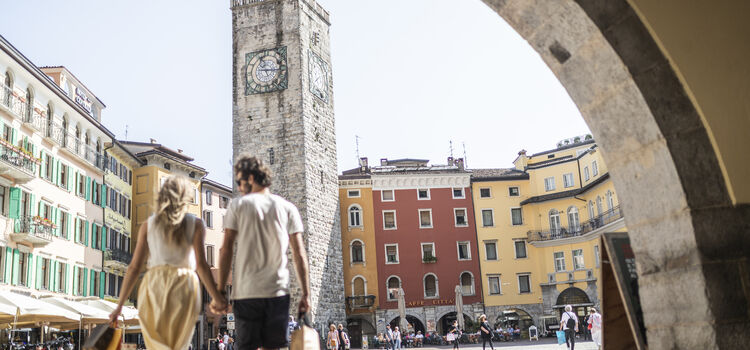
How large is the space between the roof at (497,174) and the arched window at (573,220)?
3901 mm

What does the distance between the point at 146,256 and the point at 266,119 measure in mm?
33453

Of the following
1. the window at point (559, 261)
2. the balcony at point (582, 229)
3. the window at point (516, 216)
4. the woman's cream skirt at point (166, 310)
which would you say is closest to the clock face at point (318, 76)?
the window at point (516, 216)

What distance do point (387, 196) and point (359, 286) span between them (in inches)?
226

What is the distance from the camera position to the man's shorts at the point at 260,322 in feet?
12.6

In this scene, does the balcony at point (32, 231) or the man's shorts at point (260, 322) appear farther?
the balcony at point (32, 231)

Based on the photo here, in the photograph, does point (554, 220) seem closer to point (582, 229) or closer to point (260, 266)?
point (582, 229)

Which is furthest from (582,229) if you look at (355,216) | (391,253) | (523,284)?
(355,216)

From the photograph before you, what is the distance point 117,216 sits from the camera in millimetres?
38875

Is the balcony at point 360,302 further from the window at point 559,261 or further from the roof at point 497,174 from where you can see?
the window at point 559,261

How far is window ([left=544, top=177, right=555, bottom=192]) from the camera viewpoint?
152ft

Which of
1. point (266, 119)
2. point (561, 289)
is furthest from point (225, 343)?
point (561, 289)

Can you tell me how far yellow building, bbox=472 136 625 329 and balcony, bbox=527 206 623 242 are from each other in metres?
0.06

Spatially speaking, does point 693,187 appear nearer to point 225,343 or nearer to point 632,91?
point 632,91

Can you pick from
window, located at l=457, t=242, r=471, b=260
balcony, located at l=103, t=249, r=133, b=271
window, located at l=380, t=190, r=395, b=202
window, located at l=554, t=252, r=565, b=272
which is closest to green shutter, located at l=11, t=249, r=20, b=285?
balcony, located at l=103, t=249, r=133, b=271
